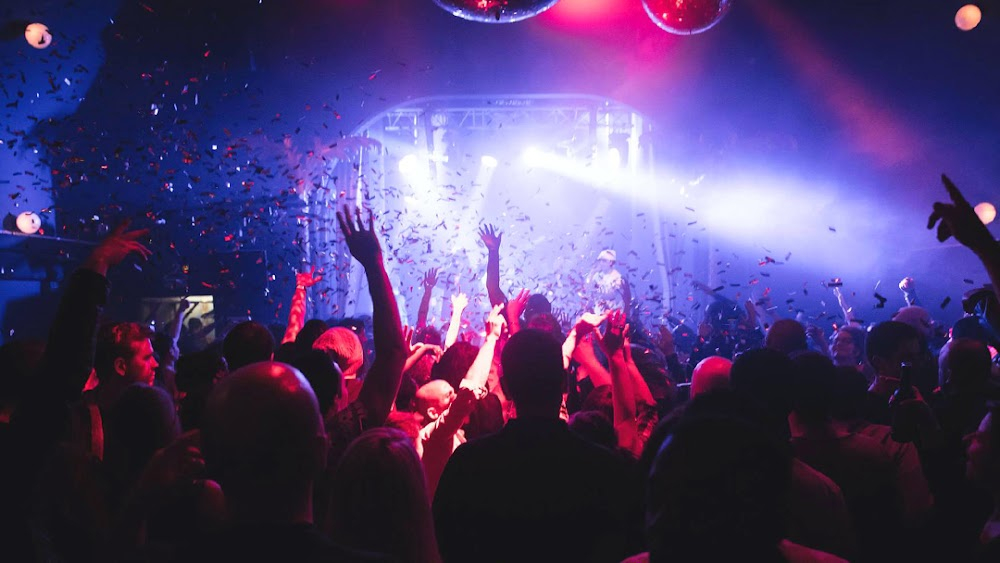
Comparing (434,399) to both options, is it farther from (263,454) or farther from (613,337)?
(263,454)

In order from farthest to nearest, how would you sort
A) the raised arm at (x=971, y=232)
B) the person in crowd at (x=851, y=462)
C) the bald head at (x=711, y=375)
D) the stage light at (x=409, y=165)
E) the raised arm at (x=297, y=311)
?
the stage light at (x=409, y=165) → the raised arm at (x=297, y=311) → the bald head at (x=711, y=375) → the person in crowd at (x=851, y=462) → the raised arm at (x=971, y=232)

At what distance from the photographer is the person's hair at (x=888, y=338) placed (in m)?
3.98

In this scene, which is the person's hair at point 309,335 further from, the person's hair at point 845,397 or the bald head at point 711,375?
the person's hair at point 845,397

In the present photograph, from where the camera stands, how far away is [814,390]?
2.92m

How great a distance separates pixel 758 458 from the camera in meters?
1.32

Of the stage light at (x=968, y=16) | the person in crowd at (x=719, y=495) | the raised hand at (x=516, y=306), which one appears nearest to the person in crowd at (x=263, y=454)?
the person in crowd at (x=719, y=495)

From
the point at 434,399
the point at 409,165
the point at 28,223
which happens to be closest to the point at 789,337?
the point at 434,399

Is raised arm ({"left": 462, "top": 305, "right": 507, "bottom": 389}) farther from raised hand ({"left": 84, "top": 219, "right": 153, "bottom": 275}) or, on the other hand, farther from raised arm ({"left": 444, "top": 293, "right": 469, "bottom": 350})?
raised hand ({"left": 84, "top": 219, "right": 153, "bottom": 275})

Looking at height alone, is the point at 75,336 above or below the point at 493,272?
below

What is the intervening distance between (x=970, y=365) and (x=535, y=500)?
268cm

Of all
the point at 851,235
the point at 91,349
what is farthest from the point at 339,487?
the point at 851,235

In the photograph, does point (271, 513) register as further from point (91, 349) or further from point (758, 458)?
point (758, 458)

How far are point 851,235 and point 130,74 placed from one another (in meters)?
11.8

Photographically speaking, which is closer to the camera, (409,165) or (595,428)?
(595,428)
